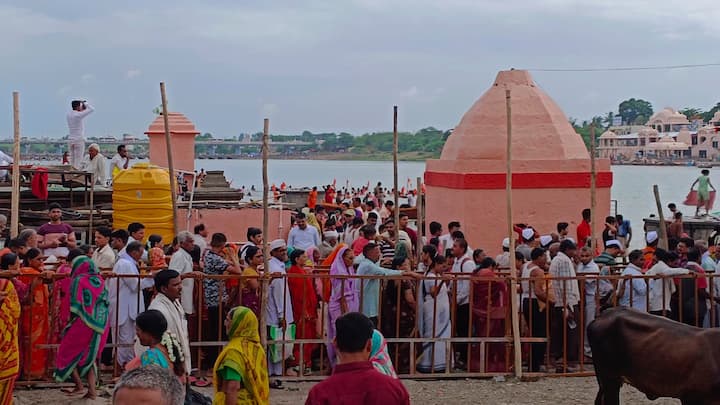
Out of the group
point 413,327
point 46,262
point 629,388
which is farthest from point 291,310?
point 629,388

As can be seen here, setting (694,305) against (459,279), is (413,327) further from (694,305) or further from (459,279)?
(694,305)

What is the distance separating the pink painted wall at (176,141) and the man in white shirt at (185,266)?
1169 cm

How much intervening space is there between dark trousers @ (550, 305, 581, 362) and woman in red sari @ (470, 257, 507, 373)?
63cm

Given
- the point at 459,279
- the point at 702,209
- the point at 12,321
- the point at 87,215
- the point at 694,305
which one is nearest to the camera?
the point at 12,321

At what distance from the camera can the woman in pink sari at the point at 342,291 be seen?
32.5 feet

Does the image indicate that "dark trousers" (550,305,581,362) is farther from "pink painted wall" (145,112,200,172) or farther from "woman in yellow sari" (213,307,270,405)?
"pink painted wall" (145,112,200,172)

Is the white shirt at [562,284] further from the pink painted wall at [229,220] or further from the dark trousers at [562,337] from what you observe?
the pink painted wall at [229,220]

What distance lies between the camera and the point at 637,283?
10.5 metres

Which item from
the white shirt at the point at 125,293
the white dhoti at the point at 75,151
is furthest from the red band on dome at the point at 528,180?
the white shirt at the point at 125,293

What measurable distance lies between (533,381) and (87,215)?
26.8 ft

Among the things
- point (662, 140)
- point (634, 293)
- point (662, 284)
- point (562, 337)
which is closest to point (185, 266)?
point (562, 337)

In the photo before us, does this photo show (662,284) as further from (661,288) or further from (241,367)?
(241,367)

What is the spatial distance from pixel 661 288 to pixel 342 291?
350 centimetres

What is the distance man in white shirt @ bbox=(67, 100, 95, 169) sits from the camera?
699 inches
